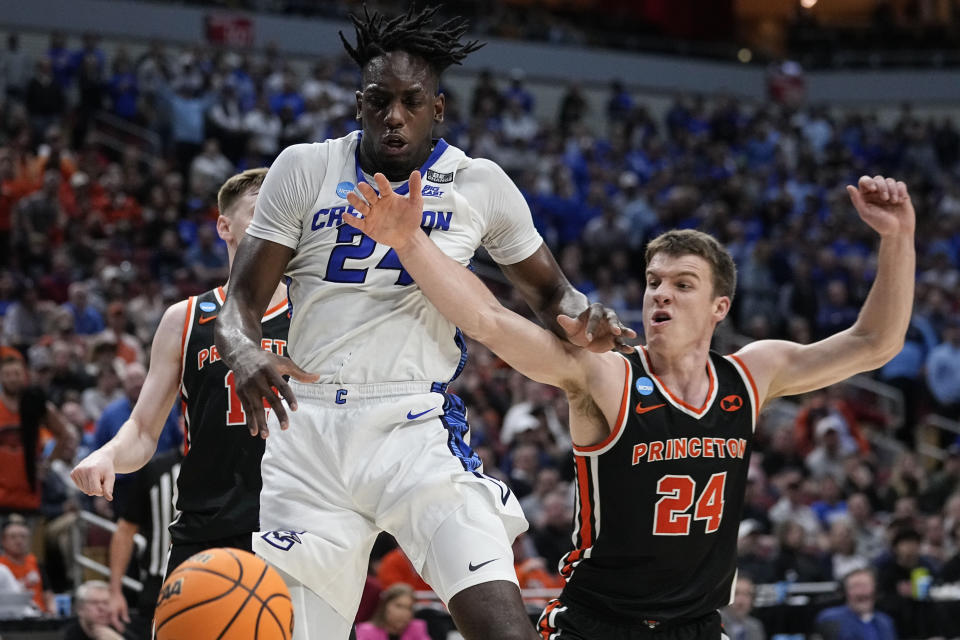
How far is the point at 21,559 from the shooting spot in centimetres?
895

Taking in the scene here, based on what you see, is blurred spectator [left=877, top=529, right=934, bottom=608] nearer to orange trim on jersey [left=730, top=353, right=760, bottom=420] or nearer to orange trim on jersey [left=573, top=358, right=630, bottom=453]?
orange trim on jersey [left=730, top=353, right=760, bottom=420]

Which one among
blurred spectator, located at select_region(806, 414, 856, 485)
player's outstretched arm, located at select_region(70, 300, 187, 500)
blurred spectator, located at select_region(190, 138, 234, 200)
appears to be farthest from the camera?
blurred spectator, located at select_region(190, 138, 234, 200)

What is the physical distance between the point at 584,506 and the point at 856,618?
6.11 meters

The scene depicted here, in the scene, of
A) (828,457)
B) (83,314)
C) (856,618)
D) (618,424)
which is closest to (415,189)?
(618,424)

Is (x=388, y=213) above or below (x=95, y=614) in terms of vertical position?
above

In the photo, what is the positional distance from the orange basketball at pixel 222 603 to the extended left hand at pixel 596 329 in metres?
1.40

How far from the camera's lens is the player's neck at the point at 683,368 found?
5.31m

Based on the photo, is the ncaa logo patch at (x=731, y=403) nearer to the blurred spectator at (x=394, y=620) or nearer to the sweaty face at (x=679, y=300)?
the sweaty face at (x=679, y=300)

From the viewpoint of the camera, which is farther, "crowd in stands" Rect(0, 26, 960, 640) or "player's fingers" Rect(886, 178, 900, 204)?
"crowd in stands" Rect(0, 26, 960, 640)

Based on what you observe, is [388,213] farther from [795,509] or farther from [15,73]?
[15,73]

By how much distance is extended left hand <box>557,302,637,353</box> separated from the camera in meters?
4.42

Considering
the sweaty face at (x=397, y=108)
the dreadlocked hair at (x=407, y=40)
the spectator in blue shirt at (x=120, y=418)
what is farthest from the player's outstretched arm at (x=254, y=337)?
the spectator in blue shirt at (x=120, y=418)

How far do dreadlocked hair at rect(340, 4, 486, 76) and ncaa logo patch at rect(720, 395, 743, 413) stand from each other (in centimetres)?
176

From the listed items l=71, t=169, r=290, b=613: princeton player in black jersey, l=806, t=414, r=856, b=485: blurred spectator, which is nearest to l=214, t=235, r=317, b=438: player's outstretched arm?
l=71, t=169, r=290, b=613: princeton player in black jersey
